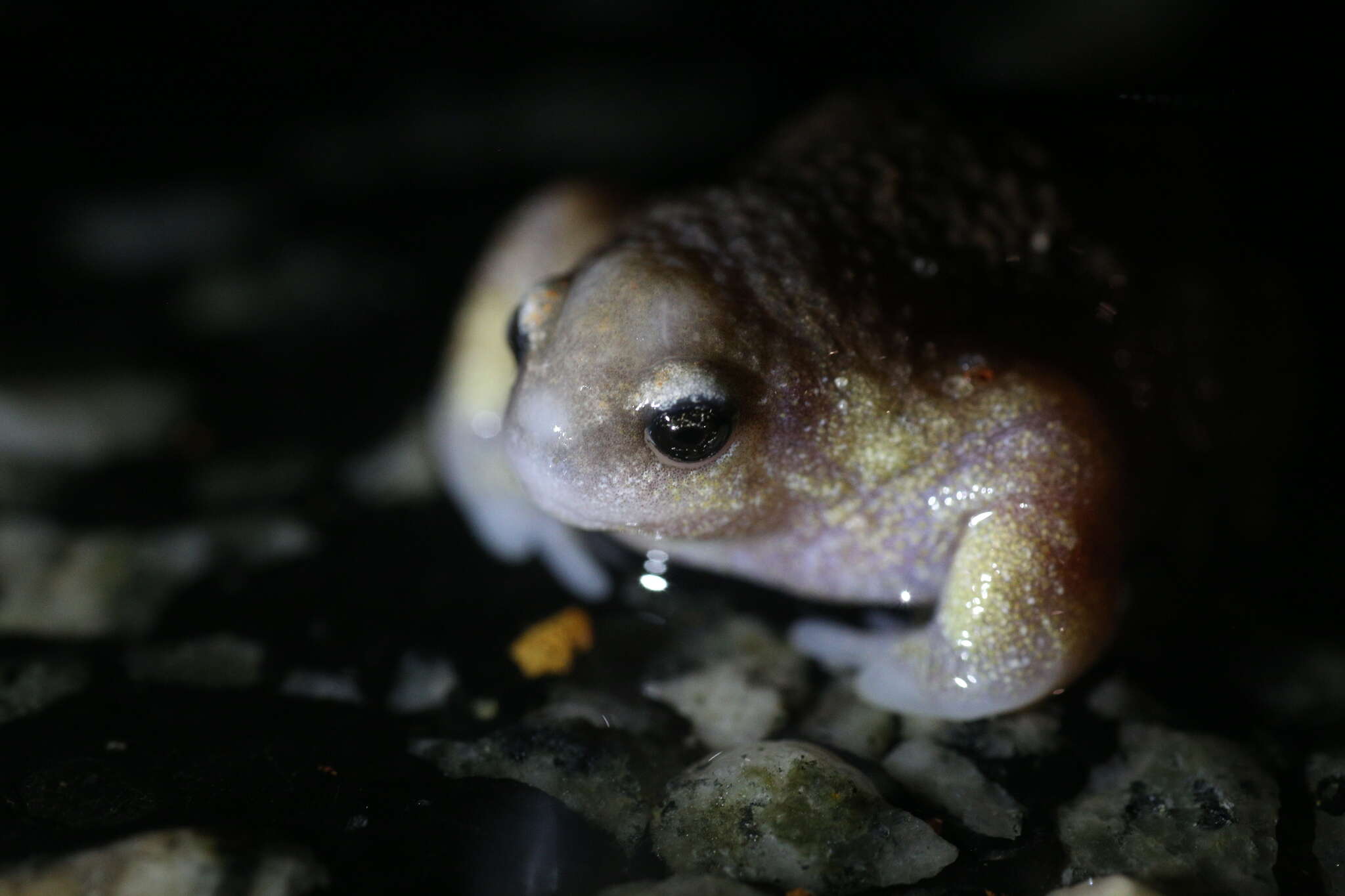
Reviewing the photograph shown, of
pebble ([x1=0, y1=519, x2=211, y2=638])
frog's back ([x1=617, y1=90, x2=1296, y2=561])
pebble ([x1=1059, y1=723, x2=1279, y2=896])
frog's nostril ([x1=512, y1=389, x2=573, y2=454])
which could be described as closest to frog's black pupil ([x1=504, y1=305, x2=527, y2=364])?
frog's nostril ([x1=512, y1=389, x2=573, y2=454])

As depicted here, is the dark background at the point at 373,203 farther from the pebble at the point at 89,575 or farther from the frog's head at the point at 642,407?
the frog's head at the point at 642,407

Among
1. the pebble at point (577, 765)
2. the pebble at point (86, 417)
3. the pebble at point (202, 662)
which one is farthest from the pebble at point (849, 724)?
the pebble at point (86, 417)

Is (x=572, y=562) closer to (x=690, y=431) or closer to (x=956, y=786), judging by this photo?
(x=690, y=431)

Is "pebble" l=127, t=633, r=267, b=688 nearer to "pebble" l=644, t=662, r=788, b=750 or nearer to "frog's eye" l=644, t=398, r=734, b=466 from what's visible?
"pebble" l=644, t=662, r=788, b=750

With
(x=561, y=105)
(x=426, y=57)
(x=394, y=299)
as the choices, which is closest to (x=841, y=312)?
(x=394, y=299)

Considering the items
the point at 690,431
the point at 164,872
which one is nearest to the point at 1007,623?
the point at 690,431

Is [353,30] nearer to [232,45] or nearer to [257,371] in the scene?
[232,45]
